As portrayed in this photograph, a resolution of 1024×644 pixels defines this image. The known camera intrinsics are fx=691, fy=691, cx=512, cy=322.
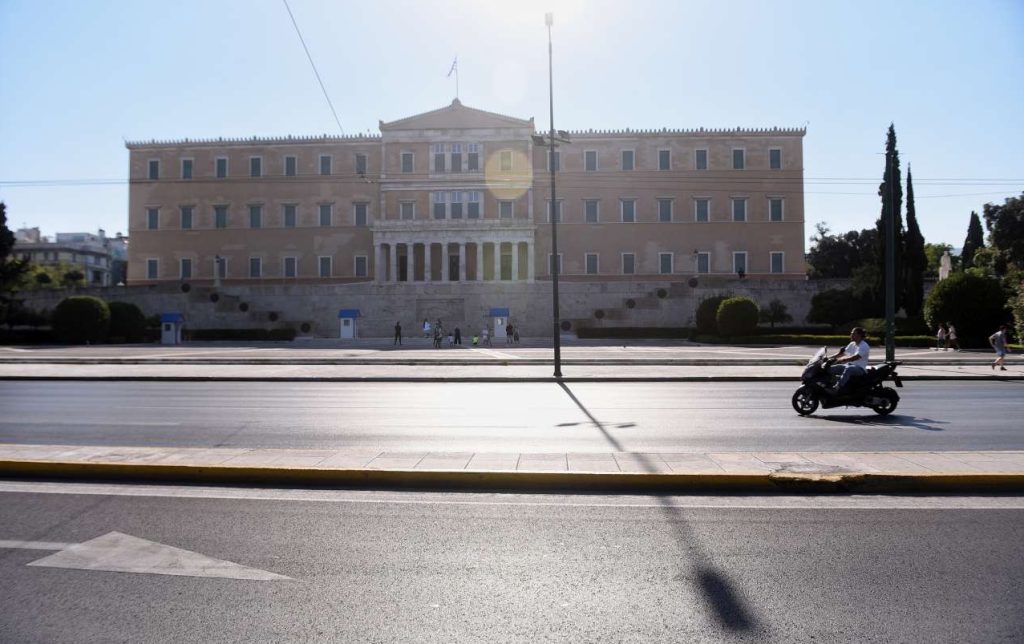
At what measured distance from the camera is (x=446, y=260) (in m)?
62.2

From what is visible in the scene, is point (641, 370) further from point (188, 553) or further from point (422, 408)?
point (188, 553)

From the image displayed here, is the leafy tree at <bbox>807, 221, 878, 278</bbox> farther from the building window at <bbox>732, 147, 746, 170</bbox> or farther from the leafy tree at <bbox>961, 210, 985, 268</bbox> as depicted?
the building window at <bbox>732, 147, 746, 170</bbox>

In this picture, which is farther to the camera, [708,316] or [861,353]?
[708,316]

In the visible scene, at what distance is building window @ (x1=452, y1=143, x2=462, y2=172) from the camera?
63281 mm

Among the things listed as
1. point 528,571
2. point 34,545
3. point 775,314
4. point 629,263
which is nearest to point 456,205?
point 629,263

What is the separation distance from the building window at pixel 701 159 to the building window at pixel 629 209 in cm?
662

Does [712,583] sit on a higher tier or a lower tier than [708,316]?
lower

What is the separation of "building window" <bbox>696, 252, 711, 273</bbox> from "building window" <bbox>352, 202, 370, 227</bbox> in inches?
1205

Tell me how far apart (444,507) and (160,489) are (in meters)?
2.80

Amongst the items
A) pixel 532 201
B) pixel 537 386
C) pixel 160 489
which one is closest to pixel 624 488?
pixel 160 489

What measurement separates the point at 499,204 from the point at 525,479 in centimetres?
5775

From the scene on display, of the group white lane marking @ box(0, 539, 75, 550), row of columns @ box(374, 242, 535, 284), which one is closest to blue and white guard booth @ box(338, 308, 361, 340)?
row of columns @ box(374, 242, 535, 284)

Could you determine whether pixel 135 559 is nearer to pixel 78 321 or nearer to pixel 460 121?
pixel 78 321

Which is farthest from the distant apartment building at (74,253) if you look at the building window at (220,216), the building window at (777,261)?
the building window at (777,261)
